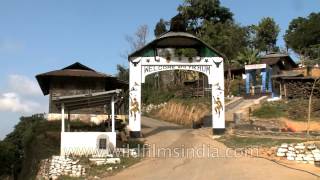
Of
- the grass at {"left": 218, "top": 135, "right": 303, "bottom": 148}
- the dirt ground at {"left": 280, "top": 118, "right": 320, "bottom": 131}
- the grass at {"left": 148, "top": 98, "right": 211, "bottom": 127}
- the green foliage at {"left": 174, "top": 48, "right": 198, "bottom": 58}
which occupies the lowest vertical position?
the grass at {"left": 218, "top": 135, "right": 303, "bottom": 148}

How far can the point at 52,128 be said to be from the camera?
2869 cm

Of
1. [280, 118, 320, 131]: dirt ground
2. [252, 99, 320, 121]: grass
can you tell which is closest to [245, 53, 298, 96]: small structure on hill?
[252, 99, 320, 121]: grass

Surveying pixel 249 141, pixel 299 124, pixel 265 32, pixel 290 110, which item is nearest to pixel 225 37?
pixel 265 32

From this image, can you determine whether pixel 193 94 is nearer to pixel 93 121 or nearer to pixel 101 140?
pixel 93 121

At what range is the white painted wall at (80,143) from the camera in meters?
20.7

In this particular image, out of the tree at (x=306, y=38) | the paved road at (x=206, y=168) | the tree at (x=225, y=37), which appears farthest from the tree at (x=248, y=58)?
the paved road at (x=206, y=168)

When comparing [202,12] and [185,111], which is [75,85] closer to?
[185,111]

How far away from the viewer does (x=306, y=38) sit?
2744 inches

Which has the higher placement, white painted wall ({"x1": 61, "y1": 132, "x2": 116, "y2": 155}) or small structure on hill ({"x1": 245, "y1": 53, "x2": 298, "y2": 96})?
small structure on hill ({"x1": 245, "y1": 53, "x2": 298, "y2": 96})

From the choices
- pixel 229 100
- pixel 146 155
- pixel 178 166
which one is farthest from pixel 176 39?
pixel 229 100

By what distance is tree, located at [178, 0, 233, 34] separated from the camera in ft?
216

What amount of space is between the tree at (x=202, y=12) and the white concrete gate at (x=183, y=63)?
3687 centimetres

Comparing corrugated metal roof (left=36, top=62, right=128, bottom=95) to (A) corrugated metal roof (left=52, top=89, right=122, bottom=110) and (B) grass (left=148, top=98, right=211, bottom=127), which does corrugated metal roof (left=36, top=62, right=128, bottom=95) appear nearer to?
(B) grass (left=148, top=98, right=211, bottom=127)

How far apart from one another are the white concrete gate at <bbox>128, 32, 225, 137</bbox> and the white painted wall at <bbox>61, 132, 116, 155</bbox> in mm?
7735
